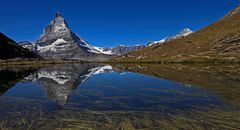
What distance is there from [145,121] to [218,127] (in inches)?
235

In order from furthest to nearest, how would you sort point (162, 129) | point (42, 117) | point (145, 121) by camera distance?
1. point (42, 117)
2. point (145, 121)
3. point (162, 129)

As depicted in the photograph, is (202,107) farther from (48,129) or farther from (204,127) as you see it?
(48,129)

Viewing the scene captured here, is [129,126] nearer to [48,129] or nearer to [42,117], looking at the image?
[48,129]

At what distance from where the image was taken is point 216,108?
95.2 ft

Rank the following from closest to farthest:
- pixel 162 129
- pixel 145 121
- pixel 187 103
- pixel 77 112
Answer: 1. pixel 162 129
2. pixel 145 121
3. pixel 77 112
4. pixel 187 103

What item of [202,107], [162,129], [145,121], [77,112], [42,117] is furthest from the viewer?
[202,107]

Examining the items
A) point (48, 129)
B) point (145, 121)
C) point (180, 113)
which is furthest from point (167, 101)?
point (48, 129)

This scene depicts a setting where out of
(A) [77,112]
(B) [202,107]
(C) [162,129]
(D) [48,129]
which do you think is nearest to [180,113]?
(B) [202,107]

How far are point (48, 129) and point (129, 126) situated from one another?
6.32 m

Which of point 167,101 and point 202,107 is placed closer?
point 202,107

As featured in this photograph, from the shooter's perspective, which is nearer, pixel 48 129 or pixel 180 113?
pixel 48 129

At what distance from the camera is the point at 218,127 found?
2106 cm

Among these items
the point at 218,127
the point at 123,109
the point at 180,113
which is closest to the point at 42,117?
the point at 123,109

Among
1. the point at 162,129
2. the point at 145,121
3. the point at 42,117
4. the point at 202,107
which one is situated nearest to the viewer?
the point at 162,129
